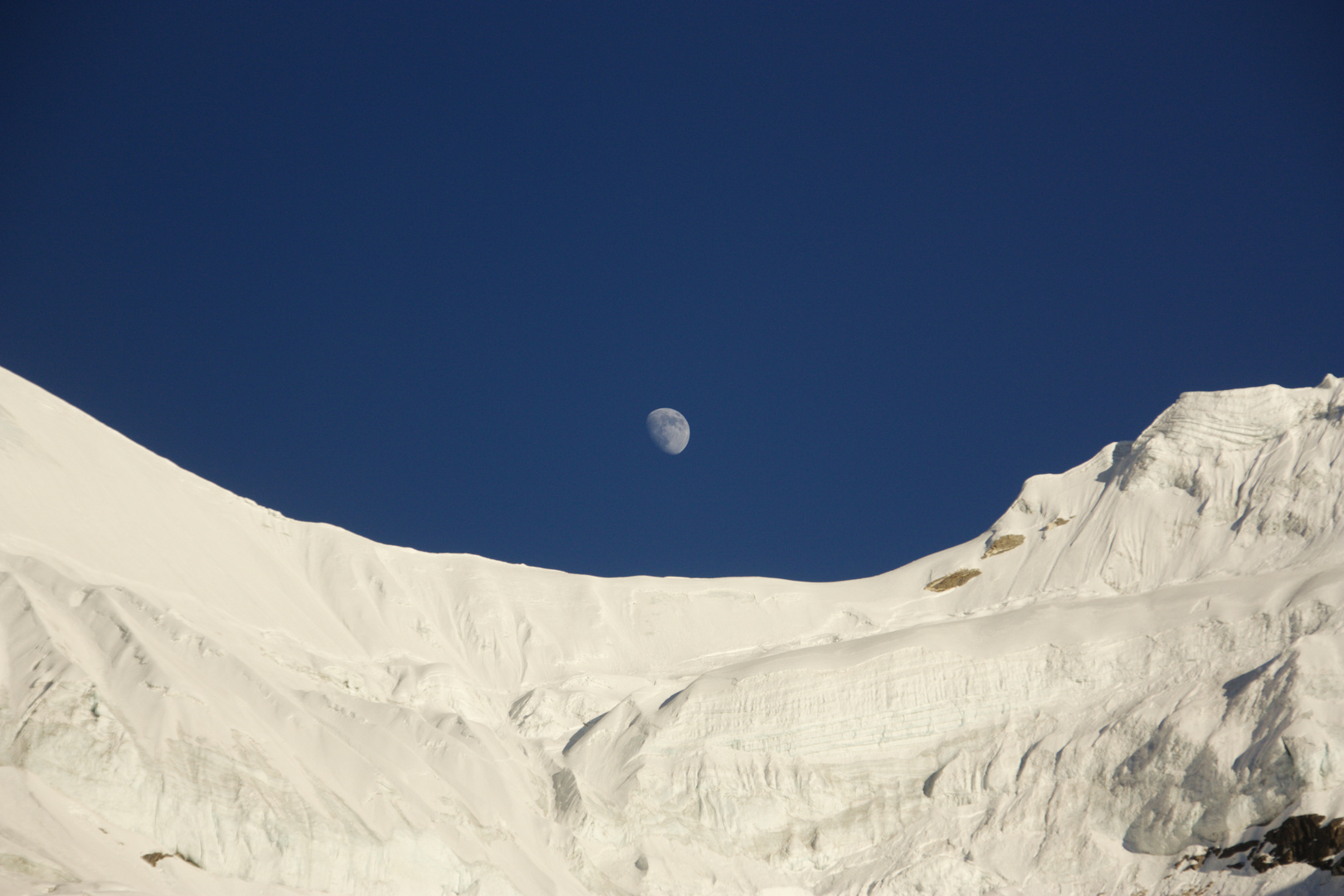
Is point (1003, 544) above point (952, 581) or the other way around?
above

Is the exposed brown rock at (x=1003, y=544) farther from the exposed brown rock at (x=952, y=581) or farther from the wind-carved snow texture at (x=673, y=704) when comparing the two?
the exposed brown rock at (x=952, y=581)

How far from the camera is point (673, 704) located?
69.6 m

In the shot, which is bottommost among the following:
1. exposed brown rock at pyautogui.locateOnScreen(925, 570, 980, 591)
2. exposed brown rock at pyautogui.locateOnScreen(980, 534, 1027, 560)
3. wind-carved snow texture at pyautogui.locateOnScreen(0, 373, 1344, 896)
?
wind-carved snow texture at pyautogui.locateOnScreen(0, 373, 1344, 896)

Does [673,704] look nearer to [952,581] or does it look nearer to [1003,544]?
[952,581]

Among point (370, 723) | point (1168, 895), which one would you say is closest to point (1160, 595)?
point (1168, 895)

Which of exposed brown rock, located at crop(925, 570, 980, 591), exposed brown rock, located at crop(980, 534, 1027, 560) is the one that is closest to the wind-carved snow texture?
exposed brown rock, located at crop(925, 570, 980, 591)

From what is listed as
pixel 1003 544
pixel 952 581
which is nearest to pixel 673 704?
pixel 952 581

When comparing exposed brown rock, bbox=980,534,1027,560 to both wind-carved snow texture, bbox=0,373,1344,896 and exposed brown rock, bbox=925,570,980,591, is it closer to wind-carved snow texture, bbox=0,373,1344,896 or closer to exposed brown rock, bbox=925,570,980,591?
wind-carved snow texture, bbox=0,373,1344,896

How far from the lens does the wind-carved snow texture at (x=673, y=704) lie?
164ft

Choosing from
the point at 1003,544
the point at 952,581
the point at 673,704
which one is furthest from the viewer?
the point at 1003,544

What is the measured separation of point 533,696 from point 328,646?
11.6 meters

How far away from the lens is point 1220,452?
85500 mm

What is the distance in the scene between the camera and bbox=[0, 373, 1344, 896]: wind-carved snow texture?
49.9m

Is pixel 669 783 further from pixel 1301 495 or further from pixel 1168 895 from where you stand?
pixel 1301 495
